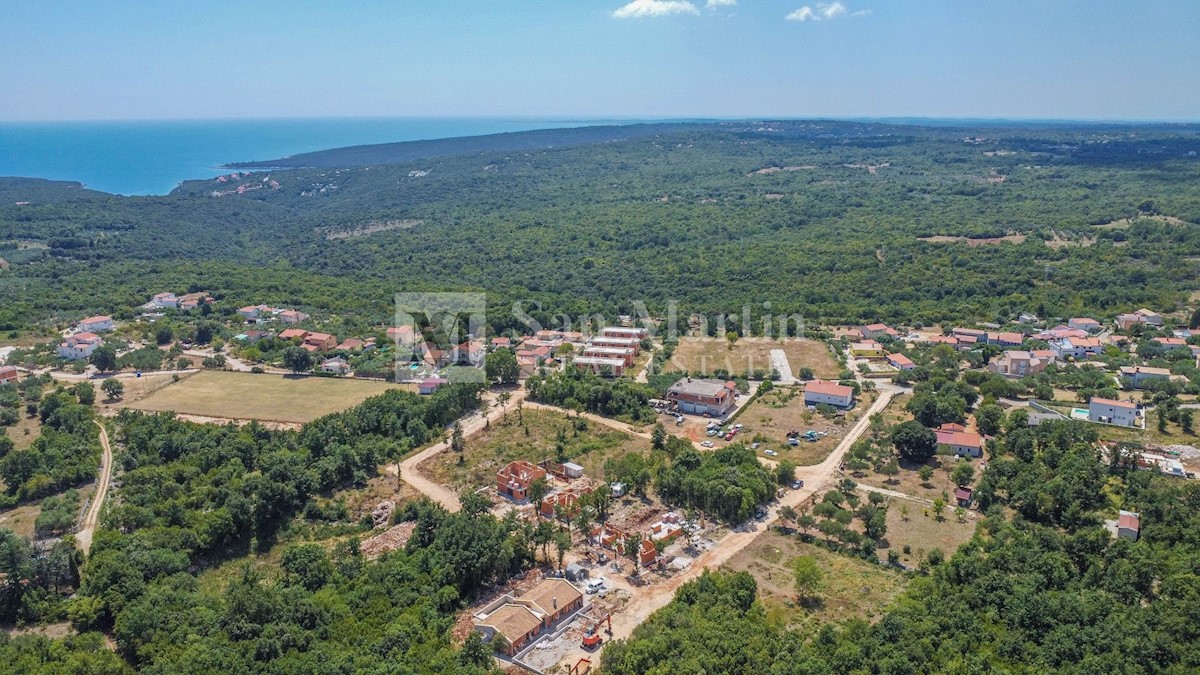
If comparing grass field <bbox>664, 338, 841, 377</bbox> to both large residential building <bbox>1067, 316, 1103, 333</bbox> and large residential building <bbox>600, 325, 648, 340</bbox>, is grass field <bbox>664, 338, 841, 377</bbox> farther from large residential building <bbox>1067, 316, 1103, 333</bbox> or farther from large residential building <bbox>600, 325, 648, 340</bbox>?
large residential building <bbox>1067, 316, 1103, 333</bbox>

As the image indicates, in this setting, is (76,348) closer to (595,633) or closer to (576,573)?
(576,573)

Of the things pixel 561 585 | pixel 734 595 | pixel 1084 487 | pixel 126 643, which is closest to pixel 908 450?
pixel 1084 487

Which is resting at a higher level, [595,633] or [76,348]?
[76,348]

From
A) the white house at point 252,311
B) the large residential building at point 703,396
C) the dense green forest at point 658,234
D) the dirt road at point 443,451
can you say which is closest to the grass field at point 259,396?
the dirt road at point 443,451

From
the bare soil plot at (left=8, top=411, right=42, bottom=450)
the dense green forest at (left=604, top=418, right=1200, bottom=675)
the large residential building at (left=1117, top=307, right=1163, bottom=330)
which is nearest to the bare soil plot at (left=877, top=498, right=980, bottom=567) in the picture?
the dense green forest at (left=604, top=418, right=1200, bottom=675)

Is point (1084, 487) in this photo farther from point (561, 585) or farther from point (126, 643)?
point (126, 643)

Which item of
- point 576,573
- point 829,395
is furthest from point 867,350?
point 576,573
